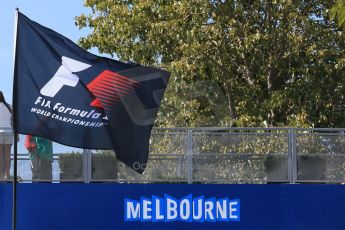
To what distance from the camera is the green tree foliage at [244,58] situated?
19.5 m

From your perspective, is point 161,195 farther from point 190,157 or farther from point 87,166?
point 87,166

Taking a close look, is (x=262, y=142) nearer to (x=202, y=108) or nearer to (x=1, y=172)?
(x=1, y=172)

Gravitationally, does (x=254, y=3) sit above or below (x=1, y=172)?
above

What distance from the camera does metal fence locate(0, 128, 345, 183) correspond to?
12.4 m

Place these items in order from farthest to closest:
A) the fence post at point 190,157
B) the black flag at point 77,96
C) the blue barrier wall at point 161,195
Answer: the fence post at point 190,157, the blue barrier wall at point 161,195, the black flag at point 77,96

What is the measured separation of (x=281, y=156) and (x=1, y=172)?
4.06 meters

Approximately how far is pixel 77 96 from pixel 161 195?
281 cm

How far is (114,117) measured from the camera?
10109 mm

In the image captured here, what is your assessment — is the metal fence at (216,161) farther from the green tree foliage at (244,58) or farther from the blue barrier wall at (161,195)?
the green tree foliage at (244,58)

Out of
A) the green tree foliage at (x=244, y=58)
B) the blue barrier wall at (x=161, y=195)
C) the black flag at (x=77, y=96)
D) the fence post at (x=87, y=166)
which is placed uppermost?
the green tree foliage at (x=244, y=58)

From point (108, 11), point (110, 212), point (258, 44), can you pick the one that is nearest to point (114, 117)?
point (110, 212)

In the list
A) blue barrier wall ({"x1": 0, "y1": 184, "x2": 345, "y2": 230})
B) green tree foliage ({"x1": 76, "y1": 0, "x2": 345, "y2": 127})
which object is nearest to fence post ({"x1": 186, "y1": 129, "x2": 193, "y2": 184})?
blue barrier wall ({"x1": 0, "y1": 184, "x2": 345, "y2": 230})

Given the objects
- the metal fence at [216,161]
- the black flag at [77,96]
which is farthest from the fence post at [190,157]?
the black flag at [77,96]

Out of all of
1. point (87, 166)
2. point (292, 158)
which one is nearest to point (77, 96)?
point (87, 166)
